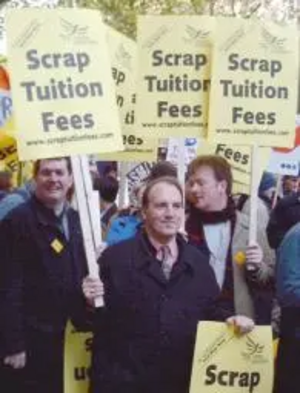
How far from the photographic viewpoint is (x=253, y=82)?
582 centimetres

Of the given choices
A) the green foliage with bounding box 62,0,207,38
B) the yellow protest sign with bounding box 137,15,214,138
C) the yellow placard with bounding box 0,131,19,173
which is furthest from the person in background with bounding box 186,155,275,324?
the green foliage with bounding box 62,0,207,38

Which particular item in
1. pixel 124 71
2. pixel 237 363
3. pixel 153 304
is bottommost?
pixel 237 363

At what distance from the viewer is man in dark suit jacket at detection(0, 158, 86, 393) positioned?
5535 mm

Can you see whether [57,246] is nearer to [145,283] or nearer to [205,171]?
[145,283]

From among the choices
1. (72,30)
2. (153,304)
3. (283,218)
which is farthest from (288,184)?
(153,304)

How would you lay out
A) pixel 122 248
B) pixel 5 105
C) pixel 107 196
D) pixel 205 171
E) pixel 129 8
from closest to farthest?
pixel 122 248 → pixel 205 171 → pixel 5 105 → pixel 107 196 → pixel 129 8

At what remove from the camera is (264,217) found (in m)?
6.66

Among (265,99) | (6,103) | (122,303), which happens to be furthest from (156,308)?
(6,103)

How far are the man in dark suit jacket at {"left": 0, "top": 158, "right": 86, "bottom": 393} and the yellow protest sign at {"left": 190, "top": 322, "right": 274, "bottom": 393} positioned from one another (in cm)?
78

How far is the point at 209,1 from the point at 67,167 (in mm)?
19094

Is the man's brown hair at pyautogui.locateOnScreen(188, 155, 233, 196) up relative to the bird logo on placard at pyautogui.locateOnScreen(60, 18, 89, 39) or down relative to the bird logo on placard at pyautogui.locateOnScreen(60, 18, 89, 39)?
down

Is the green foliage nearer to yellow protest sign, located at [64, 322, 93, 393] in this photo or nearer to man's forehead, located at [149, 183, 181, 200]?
yellow protest sign, located at [64, 322, 93, 393]

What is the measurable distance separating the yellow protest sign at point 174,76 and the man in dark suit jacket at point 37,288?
2.50 ft

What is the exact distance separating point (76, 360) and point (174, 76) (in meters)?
1.65
